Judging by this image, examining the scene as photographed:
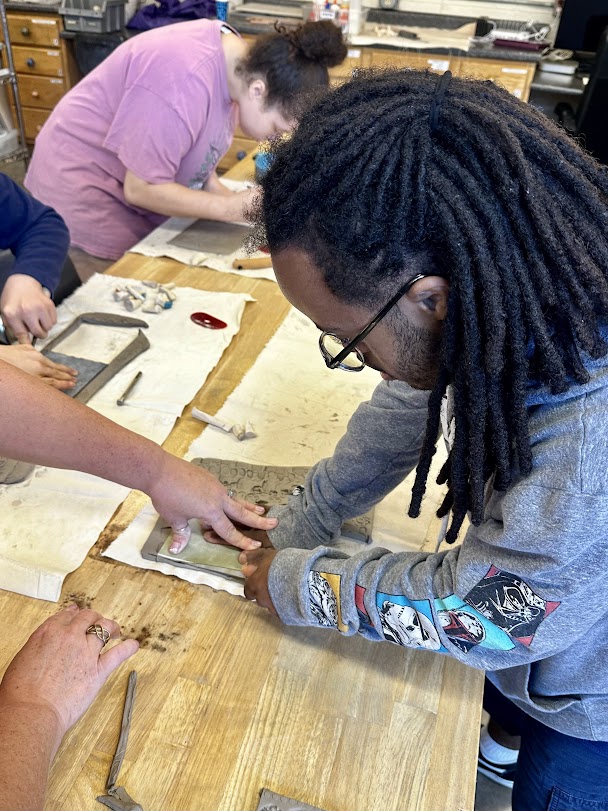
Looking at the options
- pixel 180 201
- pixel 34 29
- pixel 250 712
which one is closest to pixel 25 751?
pixel 250 712

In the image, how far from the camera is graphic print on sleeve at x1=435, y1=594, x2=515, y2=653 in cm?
70

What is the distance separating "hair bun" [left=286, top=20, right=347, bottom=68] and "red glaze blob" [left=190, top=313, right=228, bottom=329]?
78 centimetres

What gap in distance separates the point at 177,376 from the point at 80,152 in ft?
3.25

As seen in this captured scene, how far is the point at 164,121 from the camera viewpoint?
1.75m

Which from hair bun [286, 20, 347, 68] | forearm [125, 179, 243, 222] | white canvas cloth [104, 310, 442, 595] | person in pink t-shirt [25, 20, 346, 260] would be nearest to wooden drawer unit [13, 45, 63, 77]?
person in pink t-shirt [25, 20, 346, 260]

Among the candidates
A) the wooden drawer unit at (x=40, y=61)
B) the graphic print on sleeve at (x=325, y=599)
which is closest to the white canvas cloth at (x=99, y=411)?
the graphic print on sleeve at (x=325, y=599)

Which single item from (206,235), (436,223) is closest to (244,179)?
(206,235)

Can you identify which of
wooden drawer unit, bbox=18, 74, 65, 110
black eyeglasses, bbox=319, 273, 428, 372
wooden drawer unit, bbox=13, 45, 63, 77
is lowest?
wooden drawer unit, bbox=18, 74, 65, 110

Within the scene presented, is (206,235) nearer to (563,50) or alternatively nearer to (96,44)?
(96,44)

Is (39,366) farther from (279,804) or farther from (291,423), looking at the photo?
(279,804)

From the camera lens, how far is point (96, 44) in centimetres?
418

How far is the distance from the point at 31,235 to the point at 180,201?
18.2 inches

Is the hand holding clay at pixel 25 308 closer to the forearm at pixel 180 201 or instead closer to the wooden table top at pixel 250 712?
the forearm at pixel 180 201

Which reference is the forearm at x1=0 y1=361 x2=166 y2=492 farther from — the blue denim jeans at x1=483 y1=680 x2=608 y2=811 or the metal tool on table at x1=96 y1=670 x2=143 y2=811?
the blue denim jeans at x1=483 y1=680 x2=608 y2=811
